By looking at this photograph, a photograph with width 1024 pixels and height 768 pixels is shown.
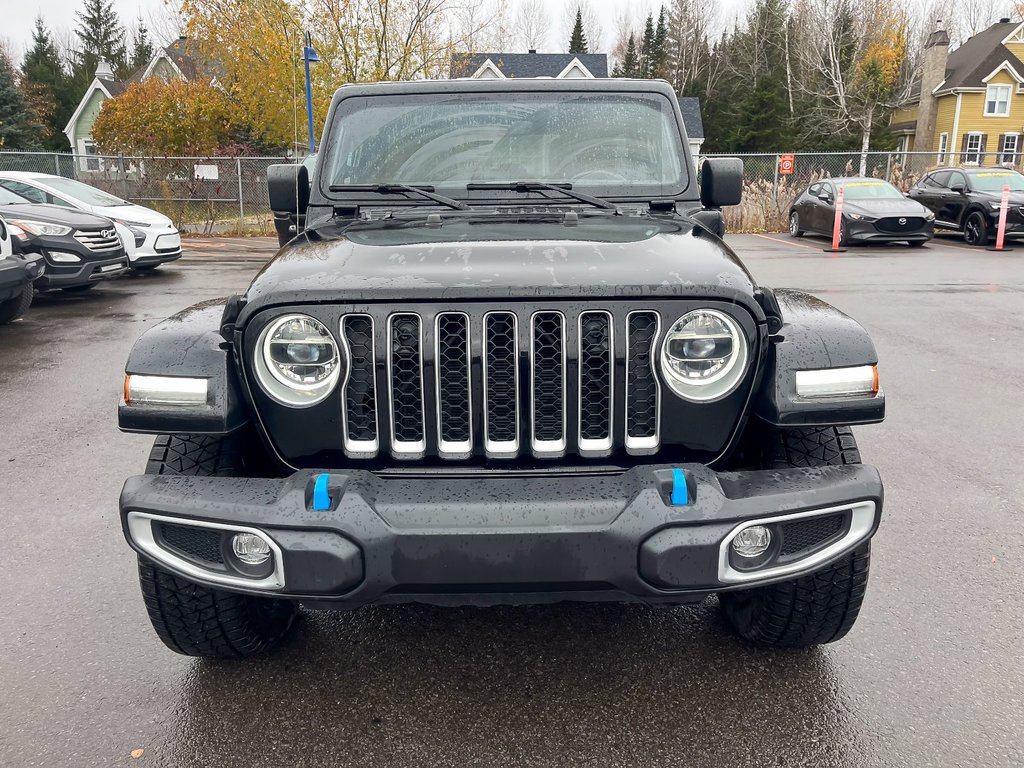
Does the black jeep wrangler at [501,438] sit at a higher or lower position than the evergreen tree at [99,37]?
lower

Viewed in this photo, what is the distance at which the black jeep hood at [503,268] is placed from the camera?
2.27 metres

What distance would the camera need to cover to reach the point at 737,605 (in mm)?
2938

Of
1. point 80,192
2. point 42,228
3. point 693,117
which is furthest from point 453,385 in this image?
point 693,117

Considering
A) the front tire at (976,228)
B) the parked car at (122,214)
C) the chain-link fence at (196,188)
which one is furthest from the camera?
the chain-link fence at (196,188)

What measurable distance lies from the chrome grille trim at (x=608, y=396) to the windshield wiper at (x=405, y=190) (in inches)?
47.7

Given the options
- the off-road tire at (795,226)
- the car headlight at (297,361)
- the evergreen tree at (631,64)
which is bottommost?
the off-road tire at (795,226)

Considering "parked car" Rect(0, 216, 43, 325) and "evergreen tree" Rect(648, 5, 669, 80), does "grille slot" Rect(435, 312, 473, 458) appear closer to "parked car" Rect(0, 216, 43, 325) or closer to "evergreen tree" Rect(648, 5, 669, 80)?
"parked car" Rect(0, 216, 43, 325)

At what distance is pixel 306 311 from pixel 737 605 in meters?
1.73

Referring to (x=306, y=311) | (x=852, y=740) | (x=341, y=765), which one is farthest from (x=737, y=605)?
(x=306, y=311)

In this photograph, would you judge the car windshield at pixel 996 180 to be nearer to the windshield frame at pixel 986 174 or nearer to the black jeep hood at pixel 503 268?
the windshield frame at pixel 986 174

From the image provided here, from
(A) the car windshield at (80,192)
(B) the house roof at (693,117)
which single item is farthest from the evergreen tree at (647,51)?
(A) the car windshield at (80,192)

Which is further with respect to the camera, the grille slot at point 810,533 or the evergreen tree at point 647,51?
the evergreen tree at point 647,51

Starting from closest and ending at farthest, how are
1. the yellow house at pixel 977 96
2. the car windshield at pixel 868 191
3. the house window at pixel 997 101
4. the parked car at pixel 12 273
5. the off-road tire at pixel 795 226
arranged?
the parked car at pixel 12 273 → the car windshield at pixel 868 191 → the off-road tire at pixel 795 226 → the yellow house at pixel 977 96 → the house window at pixel 997 101

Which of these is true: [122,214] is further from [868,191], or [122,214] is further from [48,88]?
[48,88]
